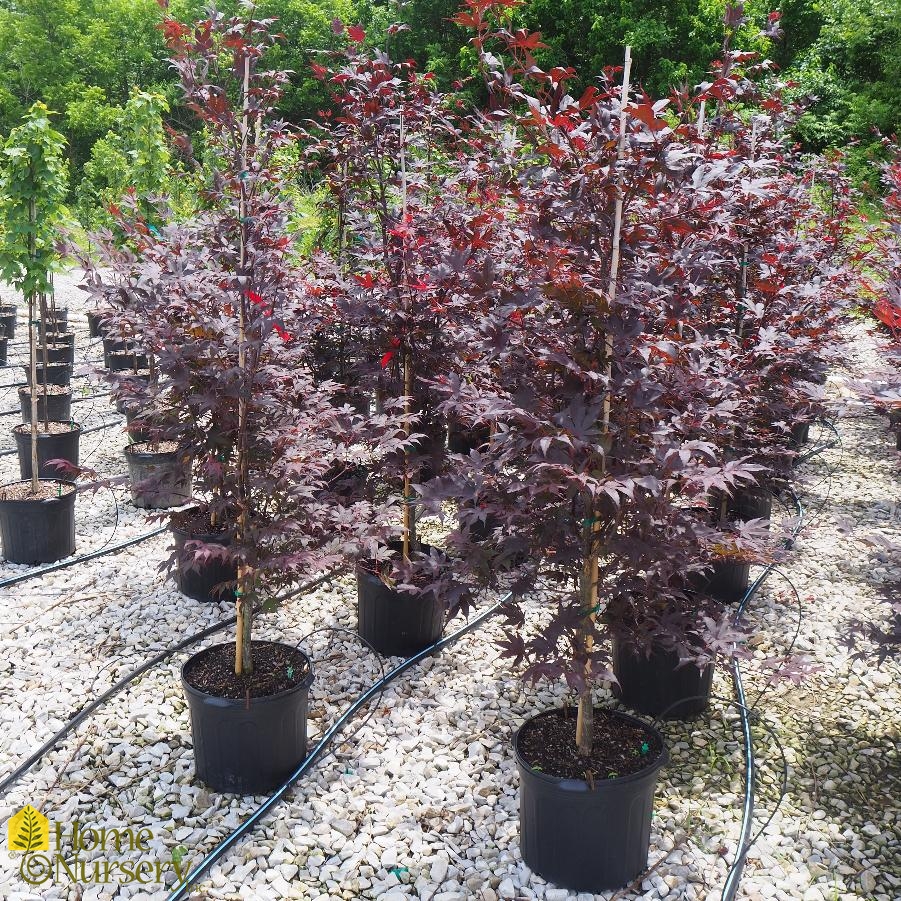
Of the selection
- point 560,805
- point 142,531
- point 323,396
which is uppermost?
point 323,396

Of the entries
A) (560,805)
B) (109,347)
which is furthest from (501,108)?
(109,347)

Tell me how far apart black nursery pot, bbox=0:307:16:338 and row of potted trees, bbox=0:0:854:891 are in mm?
7623

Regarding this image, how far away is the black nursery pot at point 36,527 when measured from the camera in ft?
14.4

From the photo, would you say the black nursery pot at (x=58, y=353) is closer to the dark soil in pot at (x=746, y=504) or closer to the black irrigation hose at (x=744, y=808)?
the dark soil in pot at (x=746, y=504)

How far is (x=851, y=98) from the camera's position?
18.5 m

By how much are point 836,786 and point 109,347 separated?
28.6 ft

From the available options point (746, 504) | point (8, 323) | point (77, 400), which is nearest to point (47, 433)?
point (77, 400)

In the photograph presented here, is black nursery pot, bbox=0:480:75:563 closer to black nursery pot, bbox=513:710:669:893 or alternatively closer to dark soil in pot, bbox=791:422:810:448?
black nursery pot, bbox=513:710:669:893

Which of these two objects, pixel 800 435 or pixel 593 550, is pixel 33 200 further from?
pixel 800 435

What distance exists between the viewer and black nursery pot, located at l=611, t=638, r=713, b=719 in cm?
325

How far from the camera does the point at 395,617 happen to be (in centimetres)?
368

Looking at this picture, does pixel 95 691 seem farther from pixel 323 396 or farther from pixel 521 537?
pixel 521 537

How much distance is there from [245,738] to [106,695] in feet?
2.79

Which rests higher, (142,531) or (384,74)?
(384,74)
